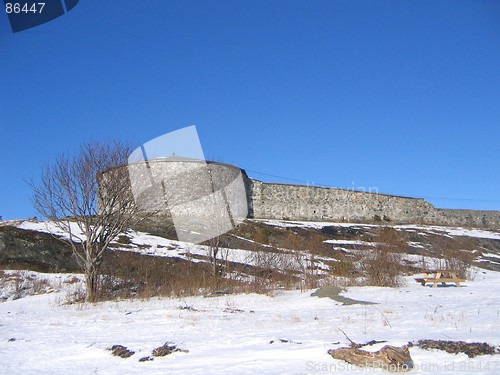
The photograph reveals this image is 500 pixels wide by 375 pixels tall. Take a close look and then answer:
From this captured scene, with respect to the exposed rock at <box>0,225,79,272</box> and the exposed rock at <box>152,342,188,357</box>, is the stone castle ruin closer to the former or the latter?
the exposed rock at <box>0,225,79,272</box>

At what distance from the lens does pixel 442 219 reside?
45.9 metres

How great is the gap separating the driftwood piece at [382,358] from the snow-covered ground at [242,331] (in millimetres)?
91

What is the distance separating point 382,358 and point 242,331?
118 inches

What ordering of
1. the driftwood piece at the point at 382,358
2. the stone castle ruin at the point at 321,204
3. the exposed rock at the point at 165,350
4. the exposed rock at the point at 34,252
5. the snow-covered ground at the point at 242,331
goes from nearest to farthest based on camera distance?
the driftwood piece at the point at 382,358 < the snow-covered ground at the point at 242,331 < the exposed rock at the point at 165,350 < the exposed rock at the point at 34,252 < the stone castle ruin at the point at 321,204

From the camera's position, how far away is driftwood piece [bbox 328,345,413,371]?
4418mm

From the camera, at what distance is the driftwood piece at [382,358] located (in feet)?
14.5

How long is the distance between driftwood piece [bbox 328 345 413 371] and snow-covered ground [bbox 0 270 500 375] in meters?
0.09

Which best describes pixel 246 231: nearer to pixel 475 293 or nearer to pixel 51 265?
pixel 51 265

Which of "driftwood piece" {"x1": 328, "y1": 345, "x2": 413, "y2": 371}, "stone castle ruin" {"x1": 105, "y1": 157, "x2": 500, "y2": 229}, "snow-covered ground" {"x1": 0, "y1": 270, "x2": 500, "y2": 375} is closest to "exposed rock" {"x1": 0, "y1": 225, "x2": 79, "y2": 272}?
"snow-covered ground" {"x1": 0, "y1": 270, "x2": 500, "y2": 375}

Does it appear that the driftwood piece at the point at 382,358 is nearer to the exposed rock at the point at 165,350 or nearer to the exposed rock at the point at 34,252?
the exposed rock at the point at 165,350

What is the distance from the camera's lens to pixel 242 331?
7.11 meters

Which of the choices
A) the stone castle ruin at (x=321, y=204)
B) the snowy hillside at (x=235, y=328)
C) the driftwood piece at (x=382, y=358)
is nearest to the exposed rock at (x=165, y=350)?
the snowy hillside at (x=235, y=328)

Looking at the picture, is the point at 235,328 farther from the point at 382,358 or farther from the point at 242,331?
the point at 382,358

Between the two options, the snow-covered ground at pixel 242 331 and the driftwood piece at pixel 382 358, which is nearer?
the driftwood piece at pixel 382 358
